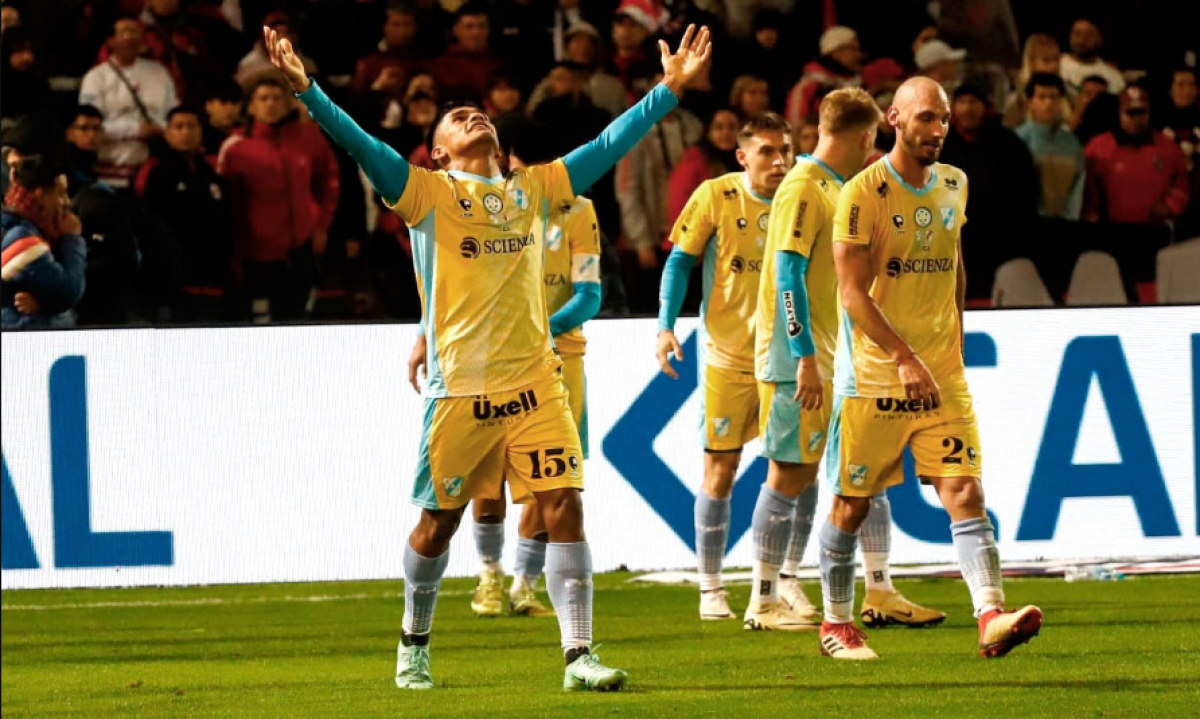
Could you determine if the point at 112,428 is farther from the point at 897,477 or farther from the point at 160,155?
the point at 897,477

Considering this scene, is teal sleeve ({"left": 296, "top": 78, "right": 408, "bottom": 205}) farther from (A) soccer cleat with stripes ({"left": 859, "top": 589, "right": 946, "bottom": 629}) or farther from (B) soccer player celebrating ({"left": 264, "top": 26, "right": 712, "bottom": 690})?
(A) soccer cleat with stripes ({"left": 859, "top": 589, "right": 946, "bottom": 629})

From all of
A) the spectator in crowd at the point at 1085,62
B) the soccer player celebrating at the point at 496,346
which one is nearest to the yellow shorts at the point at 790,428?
the soccer player celebrating at the point at 496,346

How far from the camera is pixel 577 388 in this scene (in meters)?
9.99

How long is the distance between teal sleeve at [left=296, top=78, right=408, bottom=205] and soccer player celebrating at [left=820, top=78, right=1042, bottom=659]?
1.60 metres

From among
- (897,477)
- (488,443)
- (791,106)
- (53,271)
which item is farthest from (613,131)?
(791,106)

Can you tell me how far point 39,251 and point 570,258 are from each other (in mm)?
3558

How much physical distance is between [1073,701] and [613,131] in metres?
2.45

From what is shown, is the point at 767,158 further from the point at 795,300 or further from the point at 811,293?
the point at 795,300

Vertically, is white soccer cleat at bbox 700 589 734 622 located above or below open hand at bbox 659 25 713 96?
below

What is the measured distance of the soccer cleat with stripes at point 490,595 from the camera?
409 inches

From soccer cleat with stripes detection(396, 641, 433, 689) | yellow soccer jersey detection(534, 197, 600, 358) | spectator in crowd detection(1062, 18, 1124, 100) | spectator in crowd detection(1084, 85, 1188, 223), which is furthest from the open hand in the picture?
spectator in crowd detection(1062, 18, 1124, 100)

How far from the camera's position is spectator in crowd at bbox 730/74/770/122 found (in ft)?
43.6

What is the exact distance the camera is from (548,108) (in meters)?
13.1

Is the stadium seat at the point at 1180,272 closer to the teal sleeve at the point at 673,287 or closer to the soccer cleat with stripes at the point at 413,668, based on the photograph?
the teal sleeve at the point at 673,287
